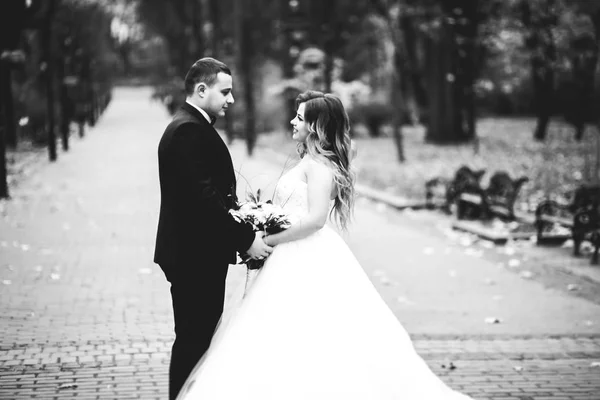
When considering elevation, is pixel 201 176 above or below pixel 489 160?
above

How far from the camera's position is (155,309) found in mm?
8031

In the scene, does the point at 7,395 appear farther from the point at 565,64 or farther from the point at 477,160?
the point at 565,64

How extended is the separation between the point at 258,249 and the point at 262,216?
0.20 m

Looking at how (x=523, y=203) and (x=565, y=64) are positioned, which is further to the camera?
(x=565, y=64)

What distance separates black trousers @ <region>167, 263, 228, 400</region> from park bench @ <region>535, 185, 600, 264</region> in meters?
6.80

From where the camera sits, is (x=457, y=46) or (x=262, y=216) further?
(x=457, y=46)

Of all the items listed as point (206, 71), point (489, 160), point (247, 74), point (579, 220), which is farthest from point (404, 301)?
point (247, 74)

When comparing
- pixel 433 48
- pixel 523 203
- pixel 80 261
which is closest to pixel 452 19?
pixel 433 48

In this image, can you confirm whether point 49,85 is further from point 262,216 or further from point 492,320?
point 262,216

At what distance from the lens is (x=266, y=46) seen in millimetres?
48531

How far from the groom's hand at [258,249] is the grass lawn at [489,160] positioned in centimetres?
898

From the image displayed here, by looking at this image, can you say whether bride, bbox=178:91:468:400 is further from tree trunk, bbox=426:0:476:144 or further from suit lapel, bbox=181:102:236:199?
tree trunk, bbox=426:0:476:144

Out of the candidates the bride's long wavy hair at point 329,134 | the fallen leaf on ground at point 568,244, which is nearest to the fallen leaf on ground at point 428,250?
the fallen leaf on ground at point 568,244

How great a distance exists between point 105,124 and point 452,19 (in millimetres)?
21224
